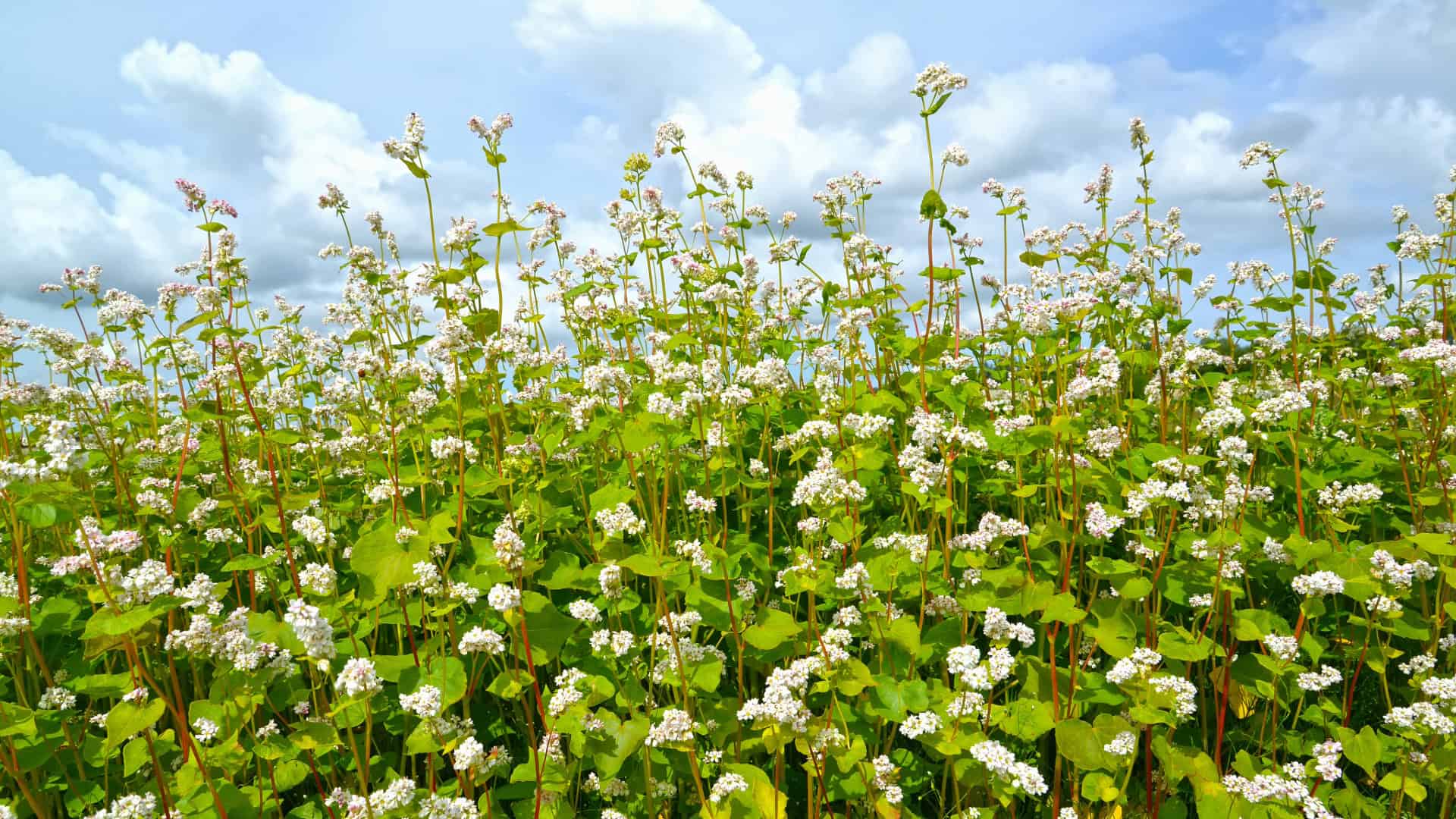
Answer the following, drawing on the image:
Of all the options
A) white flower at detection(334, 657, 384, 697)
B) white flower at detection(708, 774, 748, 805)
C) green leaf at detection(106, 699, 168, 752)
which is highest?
white flower at detection(334, 657, 384, 697)

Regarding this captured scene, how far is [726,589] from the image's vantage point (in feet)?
13.4

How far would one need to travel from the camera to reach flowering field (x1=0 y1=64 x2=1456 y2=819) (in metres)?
3.54

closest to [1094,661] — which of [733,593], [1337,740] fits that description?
[1337,740]

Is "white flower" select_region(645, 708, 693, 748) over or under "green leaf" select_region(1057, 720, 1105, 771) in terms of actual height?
over

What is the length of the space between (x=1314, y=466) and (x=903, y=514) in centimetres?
309

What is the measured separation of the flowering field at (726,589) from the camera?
354cm

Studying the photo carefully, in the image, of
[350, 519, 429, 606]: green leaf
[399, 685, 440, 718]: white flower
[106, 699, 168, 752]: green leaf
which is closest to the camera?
[399, 685, 440, 718]: white flower

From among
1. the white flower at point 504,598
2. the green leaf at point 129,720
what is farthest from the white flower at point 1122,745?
the green leaf at point 129,720

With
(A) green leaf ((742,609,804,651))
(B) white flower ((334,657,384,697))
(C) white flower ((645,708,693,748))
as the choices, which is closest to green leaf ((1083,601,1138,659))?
(A) green leaf ((742,609,804,651))

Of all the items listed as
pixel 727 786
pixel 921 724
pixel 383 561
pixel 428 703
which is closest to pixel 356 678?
pixel 428 703

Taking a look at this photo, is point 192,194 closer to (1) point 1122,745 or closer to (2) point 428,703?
(2) point 428,703

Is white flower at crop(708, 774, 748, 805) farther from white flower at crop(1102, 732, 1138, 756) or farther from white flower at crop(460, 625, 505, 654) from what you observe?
white flower at crop(1102, 732, 1138, 756)

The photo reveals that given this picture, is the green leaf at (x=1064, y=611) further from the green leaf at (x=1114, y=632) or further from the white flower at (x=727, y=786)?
the white flower at (x=727, y=786)

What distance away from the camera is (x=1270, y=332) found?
7.59 meters
